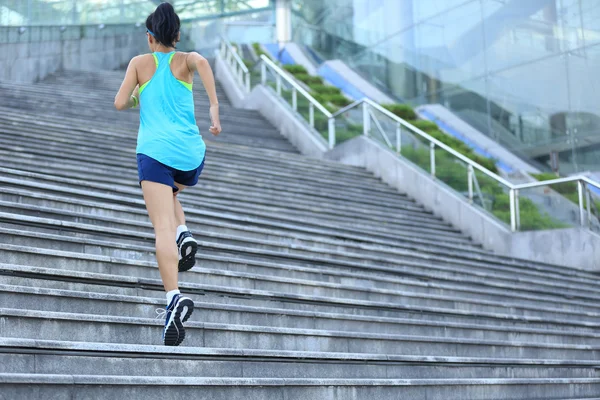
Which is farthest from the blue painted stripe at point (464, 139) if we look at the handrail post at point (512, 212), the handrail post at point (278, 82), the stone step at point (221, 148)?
the handrail post at point (512, 212)

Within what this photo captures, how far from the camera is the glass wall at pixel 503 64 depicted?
1862 cm

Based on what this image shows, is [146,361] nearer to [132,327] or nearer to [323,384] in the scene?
[132,327]

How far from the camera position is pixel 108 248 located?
20.8 ft

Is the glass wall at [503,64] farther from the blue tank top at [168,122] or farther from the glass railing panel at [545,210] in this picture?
the blue tank top at [168,122]

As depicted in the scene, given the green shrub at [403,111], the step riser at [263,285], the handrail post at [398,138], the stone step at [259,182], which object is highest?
the green shrub at [403,111]

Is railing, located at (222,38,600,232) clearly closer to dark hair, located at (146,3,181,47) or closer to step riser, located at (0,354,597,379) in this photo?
step riser, located at (0,354,597,379)

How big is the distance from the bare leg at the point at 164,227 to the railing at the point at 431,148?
7.76m

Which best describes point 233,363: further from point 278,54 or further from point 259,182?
point 278,54

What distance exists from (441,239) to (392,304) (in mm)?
3948

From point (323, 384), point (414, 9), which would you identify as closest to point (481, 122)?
point (414, 9)

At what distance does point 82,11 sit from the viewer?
2317 cm

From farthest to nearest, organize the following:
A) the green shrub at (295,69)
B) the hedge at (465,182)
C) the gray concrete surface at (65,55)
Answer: the green shrub at (295,69) < the gray concrete surface at (65,55) < the hedge at (465,182)

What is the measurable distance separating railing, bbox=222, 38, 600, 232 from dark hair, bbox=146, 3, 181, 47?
7606 mm

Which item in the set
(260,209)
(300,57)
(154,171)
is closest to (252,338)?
(154,171)
